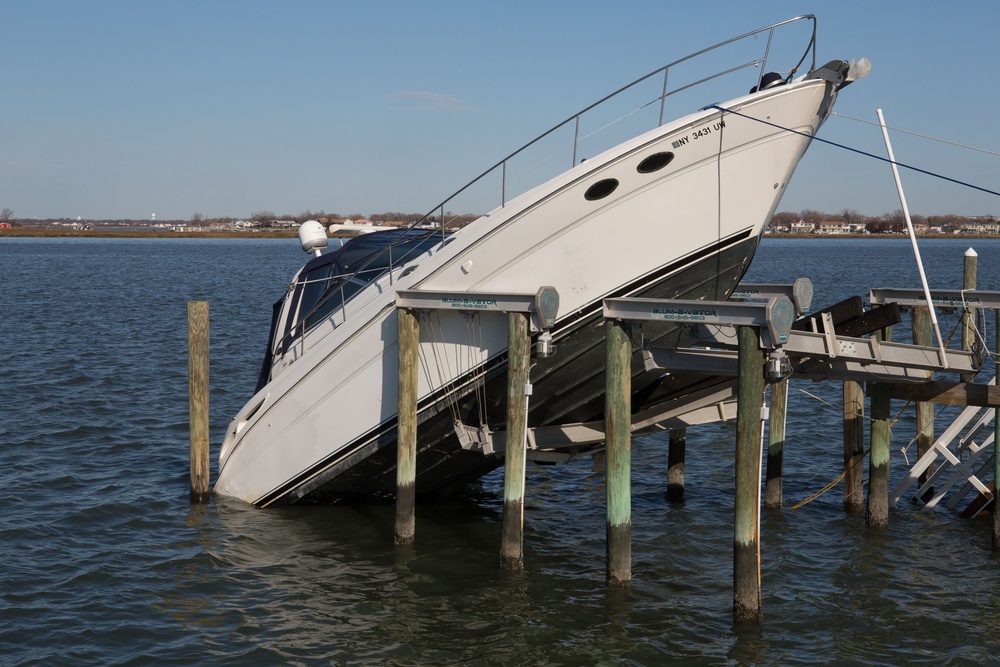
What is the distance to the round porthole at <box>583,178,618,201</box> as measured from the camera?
998 cm

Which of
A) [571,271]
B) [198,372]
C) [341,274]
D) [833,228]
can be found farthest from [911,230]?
[833,228]

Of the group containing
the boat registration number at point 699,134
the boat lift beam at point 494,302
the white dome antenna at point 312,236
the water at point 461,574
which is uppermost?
the boat registration number at point 699,134

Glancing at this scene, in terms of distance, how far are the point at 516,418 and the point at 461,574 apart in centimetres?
191

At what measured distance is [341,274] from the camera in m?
12.8

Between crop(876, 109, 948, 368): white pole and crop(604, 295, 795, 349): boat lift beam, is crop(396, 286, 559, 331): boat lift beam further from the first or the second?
crop(876, 109, 948, 368): white pole

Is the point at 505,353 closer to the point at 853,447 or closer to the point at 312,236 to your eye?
the point at 853,447

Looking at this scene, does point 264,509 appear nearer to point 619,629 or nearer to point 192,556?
point 192,556

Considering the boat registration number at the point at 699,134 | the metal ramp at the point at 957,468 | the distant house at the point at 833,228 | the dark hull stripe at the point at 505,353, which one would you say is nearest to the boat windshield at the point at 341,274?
the dark hull stripe at the point at 505,353

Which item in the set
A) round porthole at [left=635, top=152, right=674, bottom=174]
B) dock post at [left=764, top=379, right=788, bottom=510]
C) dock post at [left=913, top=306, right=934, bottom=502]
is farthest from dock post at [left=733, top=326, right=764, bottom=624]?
dock post at [left=913, top=306, right=934, bottom=502]

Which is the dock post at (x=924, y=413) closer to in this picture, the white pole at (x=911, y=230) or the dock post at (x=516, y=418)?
the white pole at (x=911, y=230)

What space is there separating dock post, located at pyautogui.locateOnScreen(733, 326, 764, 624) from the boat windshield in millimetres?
4539

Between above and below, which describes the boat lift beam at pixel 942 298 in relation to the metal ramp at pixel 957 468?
above

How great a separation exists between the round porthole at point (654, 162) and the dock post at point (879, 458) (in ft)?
12.0

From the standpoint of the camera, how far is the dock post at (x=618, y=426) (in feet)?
30.4
